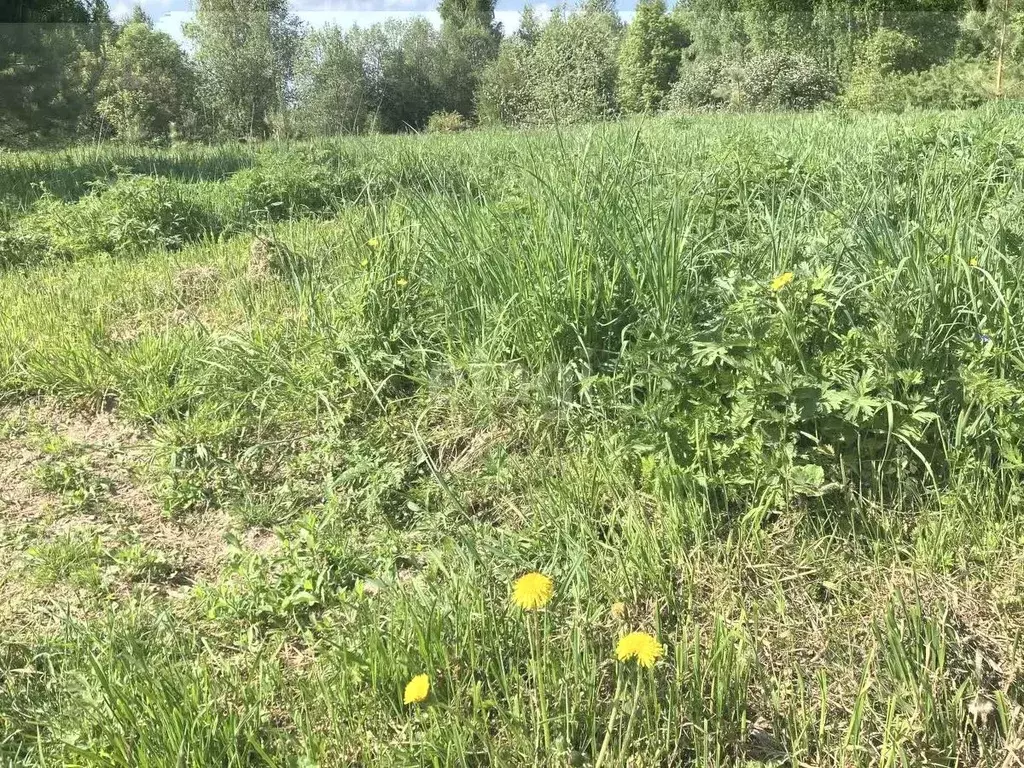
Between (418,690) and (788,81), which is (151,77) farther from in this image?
(418,690)

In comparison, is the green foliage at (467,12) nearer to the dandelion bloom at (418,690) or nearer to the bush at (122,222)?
the bush at (122,222)

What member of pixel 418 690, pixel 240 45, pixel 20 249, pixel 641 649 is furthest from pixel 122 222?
pixel 240 45

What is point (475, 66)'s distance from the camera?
942 inches

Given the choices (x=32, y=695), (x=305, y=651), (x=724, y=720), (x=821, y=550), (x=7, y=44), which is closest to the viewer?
(x=724, y=720)

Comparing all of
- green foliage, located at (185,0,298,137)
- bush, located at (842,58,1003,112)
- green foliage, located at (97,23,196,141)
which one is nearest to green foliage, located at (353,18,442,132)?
green foliage, located at (185,0,298,137)

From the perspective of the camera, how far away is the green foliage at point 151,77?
19922mm

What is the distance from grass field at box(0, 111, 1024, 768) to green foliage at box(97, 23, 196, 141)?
16230 millimetres

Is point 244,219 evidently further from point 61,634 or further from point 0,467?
point 61,634

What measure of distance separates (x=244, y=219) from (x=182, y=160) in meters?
4.84

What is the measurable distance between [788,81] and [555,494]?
2726 cm

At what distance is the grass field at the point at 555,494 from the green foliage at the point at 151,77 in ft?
53.2

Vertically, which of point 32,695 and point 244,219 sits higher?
point 244,219

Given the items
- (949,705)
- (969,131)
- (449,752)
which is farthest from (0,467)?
(969,131)

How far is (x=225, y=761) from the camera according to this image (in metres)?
1.42
